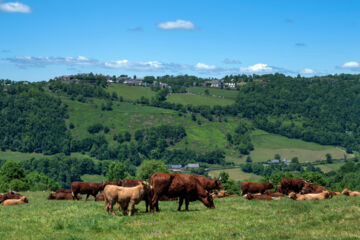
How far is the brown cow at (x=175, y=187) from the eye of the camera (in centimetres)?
2878

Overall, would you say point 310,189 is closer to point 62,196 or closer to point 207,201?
point 207,201

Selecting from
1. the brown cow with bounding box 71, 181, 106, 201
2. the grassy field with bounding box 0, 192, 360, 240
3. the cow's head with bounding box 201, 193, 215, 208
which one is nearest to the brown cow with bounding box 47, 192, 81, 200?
the brown cow with bounding box 71, 181, 106, 201

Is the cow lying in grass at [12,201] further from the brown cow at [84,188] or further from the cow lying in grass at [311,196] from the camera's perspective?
the cow lying in grass at [311,196]

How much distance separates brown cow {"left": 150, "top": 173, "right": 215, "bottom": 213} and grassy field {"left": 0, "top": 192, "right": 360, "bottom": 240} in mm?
1358

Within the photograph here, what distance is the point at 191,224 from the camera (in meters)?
24.0

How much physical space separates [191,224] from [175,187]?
210 inches

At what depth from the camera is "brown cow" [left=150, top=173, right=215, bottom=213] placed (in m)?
28.8

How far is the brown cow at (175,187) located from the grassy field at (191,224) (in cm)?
136

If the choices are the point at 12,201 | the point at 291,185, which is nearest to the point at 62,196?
the point at 12,201

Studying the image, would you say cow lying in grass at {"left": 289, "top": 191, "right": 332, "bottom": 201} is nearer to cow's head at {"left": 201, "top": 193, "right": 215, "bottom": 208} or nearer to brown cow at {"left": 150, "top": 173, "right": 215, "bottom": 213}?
cow's head at {"left": 201, "top": 193, "right": 215, "bottom": 208}

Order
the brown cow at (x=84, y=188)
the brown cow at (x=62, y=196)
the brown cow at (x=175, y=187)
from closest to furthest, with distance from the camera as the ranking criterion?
the brown cow at (x=175, y=187) < the brown cow at (x=84, y=188) < the brown cow at (x=62, y=196)

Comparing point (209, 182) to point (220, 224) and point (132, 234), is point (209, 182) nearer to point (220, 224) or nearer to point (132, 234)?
point (220, 224)

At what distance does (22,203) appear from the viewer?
38281 millimetres

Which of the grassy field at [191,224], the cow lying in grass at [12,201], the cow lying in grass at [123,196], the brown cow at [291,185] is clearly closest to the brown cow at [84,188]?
the cow lying in grass at [12,201]
